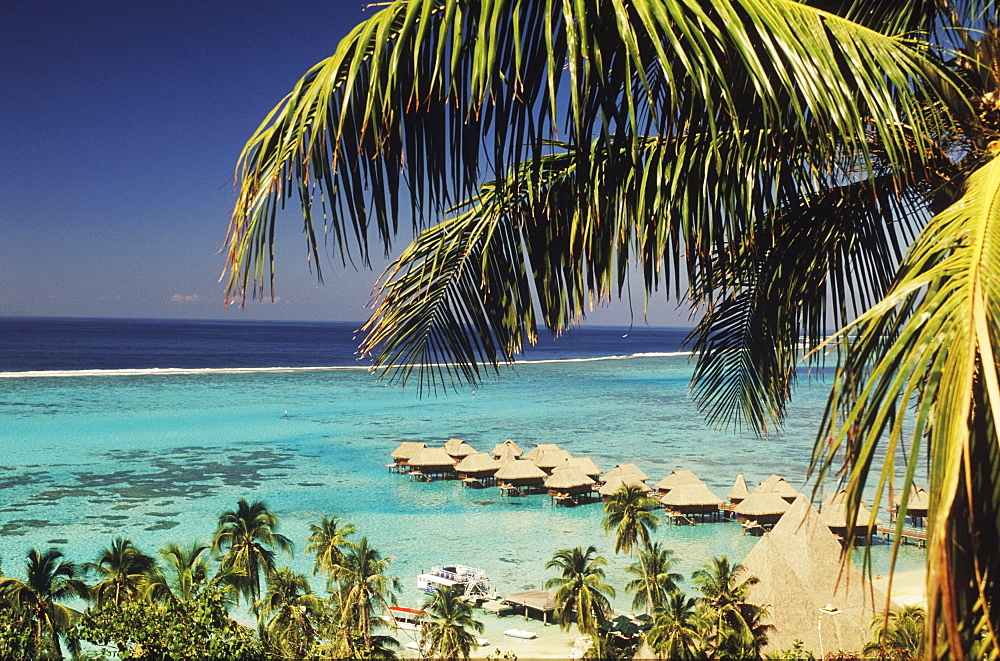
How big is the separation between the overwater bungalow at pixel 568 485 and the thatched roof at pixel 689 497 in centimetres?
231

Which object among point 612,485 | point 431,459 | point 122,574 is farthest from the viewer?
point 431,459

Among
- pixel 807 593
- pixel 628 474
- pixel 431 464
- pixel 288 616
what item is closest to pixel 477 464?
pixel 431 464

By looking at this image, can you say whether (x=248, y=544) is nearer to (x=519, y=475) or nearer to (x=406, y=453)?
(x=519, y=475)

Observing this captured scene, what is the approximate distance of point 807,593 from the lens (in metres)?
11.8

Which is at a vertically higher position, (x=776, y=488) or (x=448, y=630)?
(x=776, y=488)

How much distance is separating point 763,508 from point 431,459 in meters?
9.97

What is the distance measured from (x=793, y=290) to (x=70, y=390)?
167 feet

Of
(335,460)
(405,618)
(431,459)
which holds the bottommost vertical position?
(405,618)

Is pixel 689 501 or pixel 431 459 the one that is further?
pixel 431 459

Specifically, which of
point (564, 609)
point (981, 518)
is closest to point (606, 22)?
point (981, 518)

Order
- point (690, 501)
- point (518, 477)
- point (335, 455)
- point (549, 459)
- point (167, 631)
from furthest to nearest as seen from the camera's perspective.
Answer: point (335, 455) → point (549, 459) → point (518, 477) → point (690, 501) → point (167, 631)

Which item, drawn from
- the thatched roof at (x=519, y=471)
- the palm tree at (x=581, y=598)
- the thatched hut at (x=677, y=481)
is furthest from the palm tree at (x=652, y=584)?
the thatched roof at (x=519, y=471)

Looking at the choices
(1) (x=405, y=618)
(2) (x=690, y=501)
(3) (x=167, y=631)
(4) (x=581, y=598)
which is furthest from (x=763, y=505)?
(3) (x=167, y=631)

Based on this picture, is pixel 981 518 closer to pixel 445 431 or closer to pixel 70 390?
pixel 445 431
